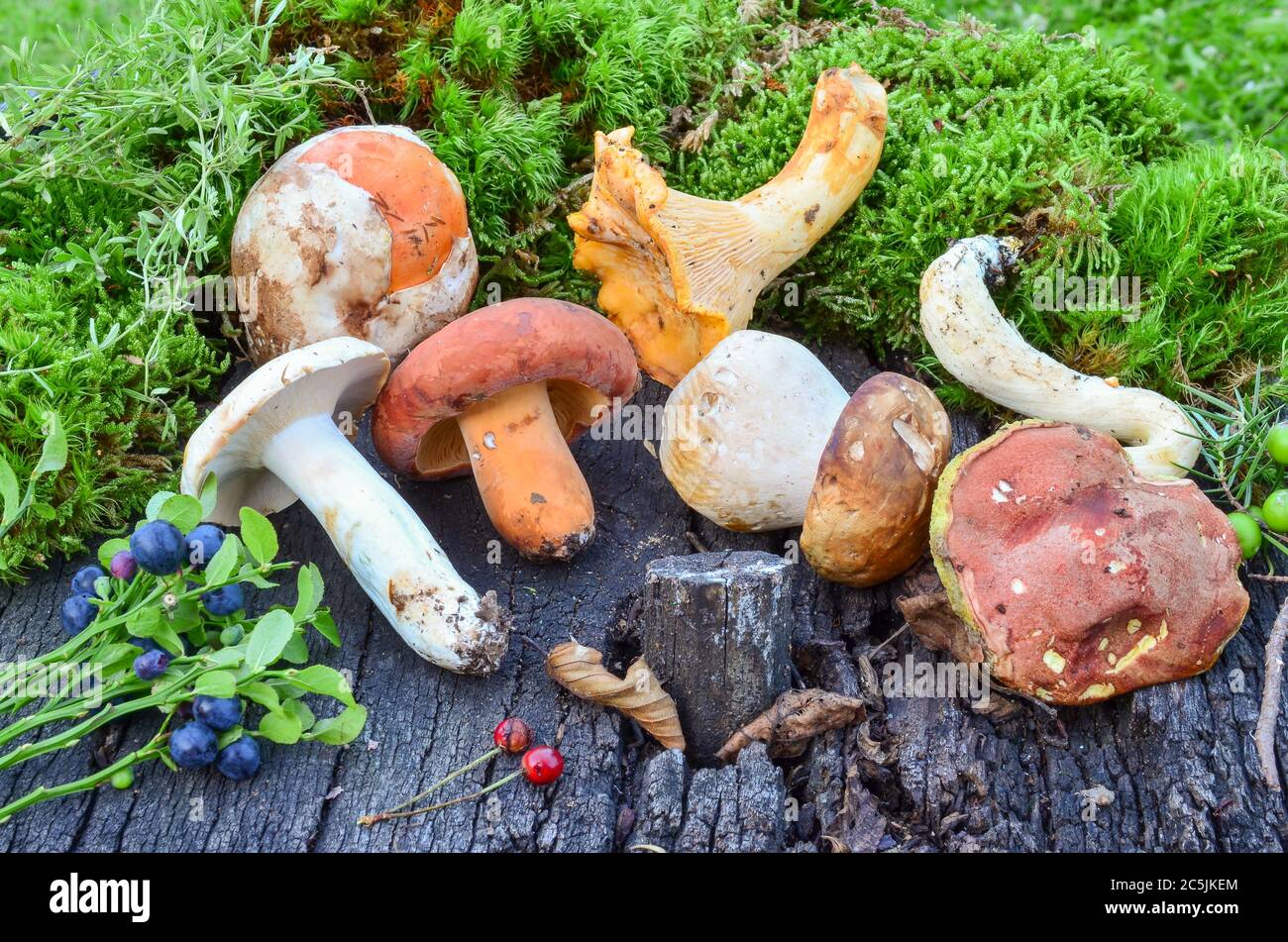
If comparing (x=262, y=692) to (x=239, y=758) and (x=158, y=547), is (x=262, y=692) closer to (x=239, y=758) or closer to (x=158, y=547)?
(x=239, y=758)

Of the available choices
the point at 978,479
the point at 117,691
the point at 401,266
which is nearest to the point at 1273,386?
the point at 978,479

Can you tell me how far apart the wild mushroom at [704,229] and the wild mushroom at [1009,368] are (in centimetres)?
47

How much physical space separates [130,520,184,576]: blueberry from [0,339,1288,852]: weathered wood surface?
0.52 m

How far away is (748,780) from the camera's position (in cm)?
243

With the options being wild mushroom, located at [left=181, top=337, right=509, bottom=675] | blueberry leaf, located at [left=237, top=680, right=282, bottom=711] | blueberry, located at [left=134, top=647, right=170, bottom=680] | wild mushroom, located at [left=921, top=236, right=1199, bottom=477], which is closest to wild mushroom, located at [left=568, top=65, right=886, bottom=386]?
wild mushroom, located at [left=921, top=236, right=1199, bottom=477]

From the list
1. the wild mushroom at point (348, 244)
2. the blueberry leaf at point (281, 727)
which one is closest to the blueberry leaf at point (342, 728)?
the blueberry leaf at point (281, 727)

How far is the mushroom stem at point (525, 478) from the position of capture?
9.55 feet

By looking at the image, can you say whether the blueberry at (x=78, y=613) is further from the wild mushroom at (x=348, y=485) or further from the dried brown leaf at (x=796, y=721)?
the dried brown leaf at (x=796, y=721)

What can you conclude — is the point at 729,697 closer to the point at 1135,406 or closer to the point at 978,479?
the point at 978,479

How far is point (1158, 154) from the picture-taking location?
3.67 m

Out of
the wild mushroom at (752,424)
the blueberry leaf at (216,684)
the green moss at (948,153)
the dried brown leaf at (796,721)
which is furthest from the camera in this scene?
the green moss at (948,153)

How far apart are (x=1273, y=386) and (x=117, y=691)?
9.91 ft

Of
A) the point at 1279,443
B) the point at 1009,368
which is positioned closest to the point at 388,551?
the point at 1009,368

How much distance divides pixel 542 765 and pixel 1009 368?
65.6 inches
